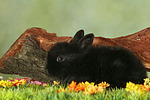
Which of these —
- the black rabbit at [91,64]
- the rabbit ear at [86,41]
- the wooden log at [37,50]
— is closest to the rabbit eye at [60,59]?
the black rabbit at [91,64]

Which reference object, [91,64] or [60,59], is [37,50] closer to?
[60,59]

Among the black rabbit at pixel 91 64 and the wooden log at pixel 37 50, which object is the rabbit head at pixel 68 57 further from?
the wooden log at pixel 37 50

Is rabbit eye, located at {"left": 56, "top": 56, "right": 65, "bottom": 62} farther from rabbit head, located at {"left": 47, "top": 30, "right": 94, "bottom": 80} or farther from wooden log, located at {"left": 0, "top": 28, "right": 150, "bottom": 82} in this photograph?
wooden log, located at {"left": 0, "top": 28, "right": 150, "bottom": 82}

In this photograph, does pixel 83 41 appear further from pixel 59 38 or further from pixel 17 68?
pixel 17 68

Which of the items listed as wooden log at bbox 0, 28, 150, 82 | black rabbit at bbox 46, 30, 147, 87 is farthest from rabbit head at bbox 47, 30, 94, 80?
wooden log at bbox 0, 28, 150, 82

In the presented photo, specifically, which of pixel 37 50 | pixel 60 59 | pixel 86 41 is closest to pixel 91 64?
pixel 86 41
